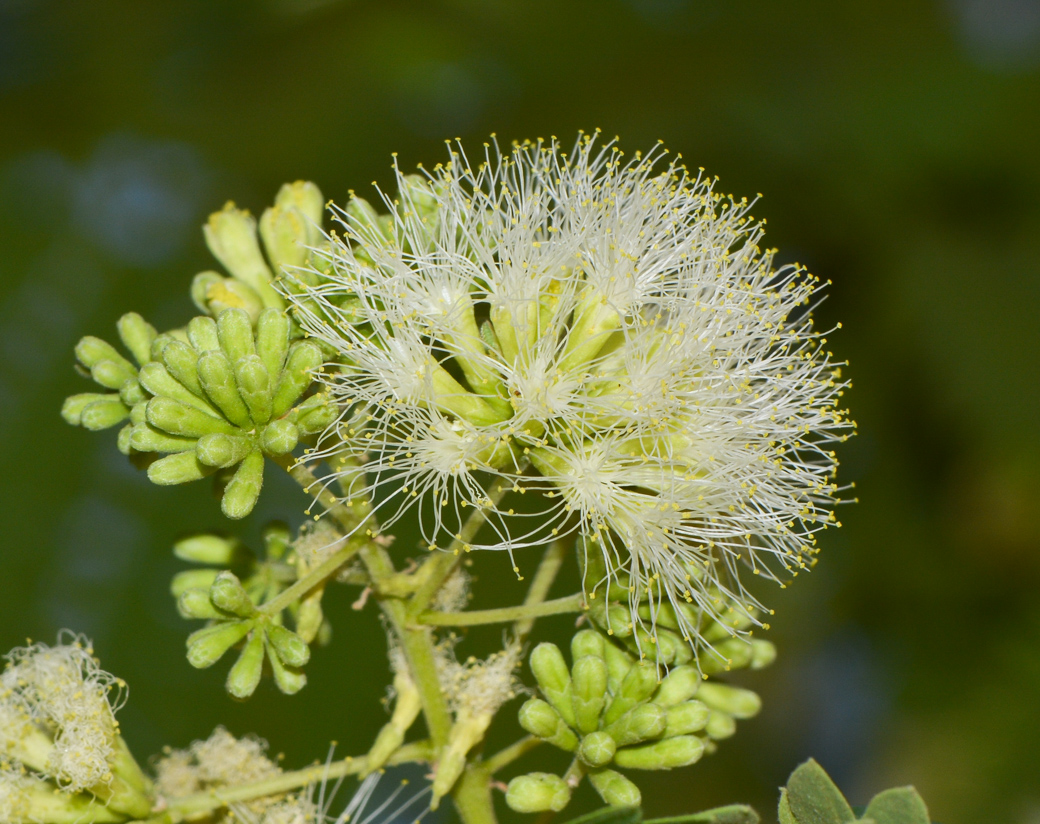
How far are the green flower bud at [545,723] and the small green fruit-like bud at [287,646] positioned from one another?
1.34ft

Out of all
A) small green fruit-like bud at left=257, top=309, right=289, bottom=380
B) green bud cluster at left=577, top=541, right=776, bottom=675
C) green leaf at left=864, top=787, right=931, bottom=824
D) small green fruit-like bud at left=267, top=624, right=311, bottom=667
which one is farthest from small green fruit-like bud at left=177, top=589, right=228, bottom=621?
green leaf at left=864, top=787, right=931, bottom=824

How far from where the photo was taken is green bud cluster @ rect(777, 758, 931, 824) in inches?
59.2

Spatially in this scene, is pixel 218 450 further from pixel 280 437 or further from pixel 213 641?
pixel 213 641

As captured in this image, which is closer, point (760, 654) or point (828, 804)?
point (828, 804)

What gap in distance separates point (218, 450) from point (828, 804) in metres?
1.14

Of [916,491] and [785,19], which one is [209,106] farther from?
[916,491]

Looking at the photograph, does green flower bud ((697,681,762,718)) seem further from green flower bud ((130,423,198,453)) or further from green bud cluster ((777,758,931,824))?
green flower bud ((130,423,198,453))

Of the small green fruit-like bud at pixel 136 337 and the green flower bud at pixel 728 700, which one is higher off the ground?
the small green fruit-like bud at pixel 136 337

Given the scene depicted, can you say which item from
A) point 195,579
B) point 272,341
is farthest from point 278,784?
point 272,341

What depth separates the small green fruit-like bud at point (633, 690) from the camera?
182 cm

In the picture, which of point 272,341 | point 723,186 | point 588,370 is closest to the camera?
point 272,341

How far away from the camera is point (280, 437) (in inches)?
67.7

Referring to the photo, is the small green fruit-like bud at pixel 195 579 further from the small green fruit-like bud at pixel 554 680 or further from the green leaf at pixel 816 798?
the green leaf at pixel 816 798

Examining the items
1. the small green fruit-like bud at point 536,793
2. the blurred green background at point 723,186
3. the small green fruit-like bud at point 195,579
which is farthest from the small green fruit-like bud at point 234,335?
the blurred green background at point 723,186
